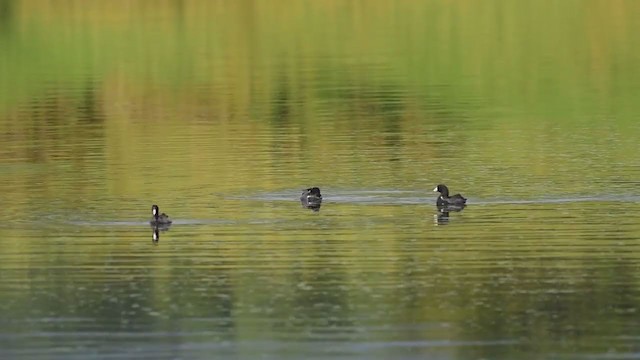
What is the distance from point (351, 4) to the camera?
4582 inches

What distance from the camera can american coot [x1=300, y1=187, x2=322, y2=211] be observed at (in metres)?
35.6

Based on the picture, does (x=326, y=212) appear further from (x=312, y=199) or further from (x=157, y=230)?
(x=157, y=230)

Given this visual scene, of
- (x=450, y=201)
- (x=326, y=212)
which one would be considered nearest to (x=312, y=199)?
(x=326, y=212)

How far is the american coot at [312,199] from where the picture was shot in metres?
35.6

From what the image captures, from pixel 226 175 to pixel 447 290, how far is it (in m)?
14.0

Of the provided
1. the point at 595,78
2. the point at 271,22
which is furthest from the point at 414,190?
the point at 271,22

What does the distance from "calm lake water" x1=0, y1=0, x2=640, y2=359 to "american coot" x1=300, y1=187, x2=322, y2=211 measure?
0.89 ft

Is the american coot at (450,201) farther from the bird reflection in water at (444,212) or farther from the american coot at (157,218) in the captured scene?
the american coot at (157,218)

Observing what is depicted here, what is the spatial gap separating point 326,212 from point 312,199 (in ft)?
2.34

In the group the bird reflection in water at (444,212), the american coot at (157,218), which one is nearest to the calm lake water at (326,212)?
the bird reflection in water at (444,212)

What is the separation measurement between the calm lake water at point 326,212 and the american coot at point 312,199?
0.27m

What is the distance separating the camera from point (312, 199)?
35.8m

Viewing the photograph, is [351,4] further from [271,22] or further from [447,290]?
[447,290]

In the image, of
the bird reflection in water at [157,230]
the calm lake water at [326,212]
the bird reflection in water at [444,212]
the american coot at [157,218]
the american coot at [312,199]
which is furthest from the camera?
the american coot at [312,199]
